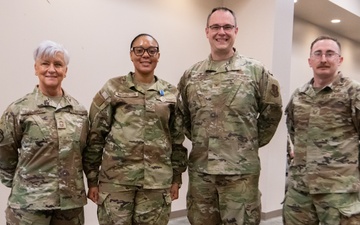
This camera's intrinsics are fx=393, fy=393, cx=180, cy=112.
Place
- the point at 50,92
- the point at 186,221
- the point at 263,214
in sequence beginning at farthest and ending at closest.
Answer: the point at 263,214 < the point at 186,221 < the point at 50,92

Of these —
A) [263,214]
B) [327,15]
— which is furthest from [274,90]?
[327,15]

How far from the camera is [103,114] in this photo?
2.31 metres

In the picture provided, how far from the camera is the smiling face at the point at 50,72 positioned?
6.89 feet

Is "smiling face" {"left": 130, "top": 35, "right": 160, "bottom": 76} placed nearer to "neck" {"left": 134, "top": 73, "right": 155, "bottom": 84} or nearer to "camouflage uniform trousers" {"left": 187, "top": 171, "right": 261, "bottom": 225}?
"neck" {"left": 134, "top": 73, "right": 155, "bottom": 84}

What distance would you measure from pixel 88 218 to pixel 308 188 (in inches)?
89.2

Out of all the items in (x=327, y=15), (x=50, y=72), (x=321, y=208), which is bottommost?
(x=321, y=208)

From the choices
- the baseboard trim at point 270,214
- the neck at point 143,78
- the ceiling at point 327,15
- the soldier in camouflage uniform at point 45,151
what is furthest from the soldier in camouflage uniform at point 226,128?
the ceiling at point 327,15

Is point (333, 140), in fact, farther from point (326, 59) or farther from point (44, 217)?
point (44, 217)

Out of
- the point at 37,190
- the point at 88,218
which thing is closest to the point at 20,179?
the point at 37,190

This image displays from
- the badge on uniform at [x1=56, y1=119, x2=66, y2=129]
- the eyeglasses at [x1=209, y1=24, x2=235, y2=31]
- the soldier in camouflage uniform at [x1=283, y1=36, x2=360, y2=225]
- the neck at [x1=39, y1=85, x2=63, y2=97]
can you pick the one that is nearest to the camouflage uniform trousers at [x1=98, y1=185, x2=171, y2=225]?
the badge on uniform at [x1=56, y1=119, x2=66, y2=129]

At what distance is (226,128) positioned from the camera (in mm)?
2365

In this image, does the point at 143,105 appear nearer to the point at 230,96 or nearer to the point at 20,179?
the point at 230,96

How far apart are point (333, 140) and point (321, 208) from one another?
0.42 meters

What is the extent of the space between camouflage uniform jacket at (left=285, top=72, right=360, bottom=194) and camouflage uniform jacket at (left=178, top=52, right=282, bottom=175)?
26 centimetres
